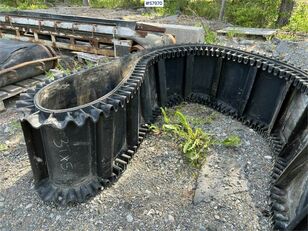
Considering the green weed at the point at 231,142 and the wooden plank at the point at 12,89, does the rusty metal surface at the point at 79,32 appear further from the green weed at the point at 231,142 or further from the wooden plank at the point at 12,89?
the green weed at the point at 231,142

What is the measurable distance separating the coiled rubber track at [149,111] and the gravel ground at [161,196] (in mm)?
162

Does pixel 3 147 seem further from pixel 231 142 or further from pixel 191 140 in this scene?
pixel 231 142

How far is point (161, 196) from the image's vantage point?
3328mm

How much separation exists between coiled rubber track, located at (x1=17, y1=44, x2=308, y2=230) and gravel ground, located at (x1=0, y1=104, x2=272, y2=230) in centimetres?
16

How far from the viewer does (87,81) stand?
3.77 metres

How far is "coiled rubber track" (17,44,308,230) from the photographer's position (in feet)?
9.39

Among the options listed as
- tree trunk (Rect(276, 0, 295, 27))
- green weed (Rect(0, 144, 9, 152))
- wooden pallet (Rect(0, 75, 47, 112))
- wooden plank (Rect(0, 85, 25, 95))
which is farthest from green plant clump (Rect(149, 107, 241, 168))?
tree trunk (Rect(276, 0, 295, 27))

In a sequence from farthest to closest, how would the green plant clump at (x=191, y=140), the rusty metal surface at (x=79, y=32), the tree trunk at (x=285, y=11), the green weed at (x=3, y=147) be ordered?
the tree trunk at (x=285, y=11) < the rusty metal surface at (x=79, y=32) < the green weed at (x=3, y=147) < the green plant clump at (x=191, y=140)

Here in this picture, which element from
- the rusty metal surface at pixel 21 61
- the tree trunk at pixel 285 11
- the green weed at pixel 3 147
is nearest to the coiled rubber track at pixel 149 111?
the green weed at pixel 3 147

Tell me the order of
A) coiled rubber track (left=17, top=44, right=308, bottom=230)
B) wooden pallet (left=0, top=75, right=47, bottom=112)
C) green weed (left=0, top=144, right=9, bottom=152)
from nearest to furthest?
coiled rubber track (left=17, top=44, right=308, bottom=230) < green weed (left=0, top=144, right=9, bottom=152) < wooden pallet (left=0, top=75, right=47, bottom=112)

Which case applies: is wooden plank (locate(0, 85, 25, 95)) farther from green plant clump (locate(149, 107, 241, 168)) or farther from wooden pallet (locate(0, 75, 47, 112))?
green plant clump (locate(149, 107, 241, 168))

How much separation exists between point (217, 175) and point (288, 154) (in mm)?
1026

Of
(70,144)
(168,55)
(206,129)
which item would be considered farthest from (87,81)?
(206,129)

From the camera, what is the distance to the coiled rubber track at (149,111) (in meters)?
2.86
